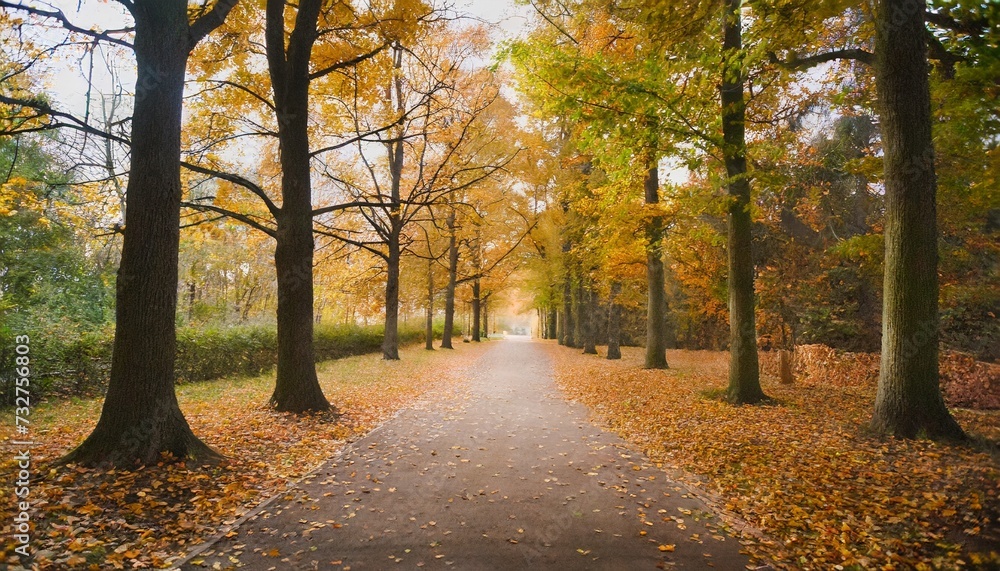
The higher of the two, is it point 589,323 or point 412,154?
point 412,154

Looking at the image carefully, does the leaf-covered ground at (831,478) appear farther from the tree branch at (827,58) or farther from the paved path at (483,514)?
the tree branch at (827,58)

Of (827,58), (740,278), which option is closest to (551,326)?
(740,278)

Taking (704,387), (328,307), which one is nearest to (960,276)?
(704,387)

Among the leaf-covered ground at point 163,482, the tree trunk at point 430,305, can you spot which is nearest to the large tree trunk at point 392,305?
the tree trunk at point 430,305

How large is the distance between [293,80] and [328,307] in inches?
752

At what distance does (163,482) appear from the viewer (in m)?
4.41

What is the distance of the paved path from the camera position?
3.52 metres

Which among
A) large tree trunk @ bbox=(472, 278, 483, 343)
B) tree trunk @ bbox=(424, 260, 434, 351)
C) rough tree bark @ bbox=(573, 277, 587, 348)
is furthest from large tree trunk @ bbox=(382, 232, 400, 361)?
large tree trunk @ bbox=(472, 278, 483, 343)

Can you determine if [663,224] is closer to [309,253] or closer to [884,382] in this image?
[884,382]

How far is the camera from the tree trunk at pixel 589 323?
23453 mm

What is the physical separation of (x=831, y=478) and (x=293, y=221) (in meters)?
8.39

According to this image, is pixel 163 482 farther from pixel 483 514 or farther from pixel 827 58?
pixel 827 58

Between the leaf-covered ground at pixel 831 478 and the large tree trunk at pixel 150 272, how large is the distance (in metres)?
5.83

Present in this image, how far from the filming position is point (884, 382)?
20.7 ft
